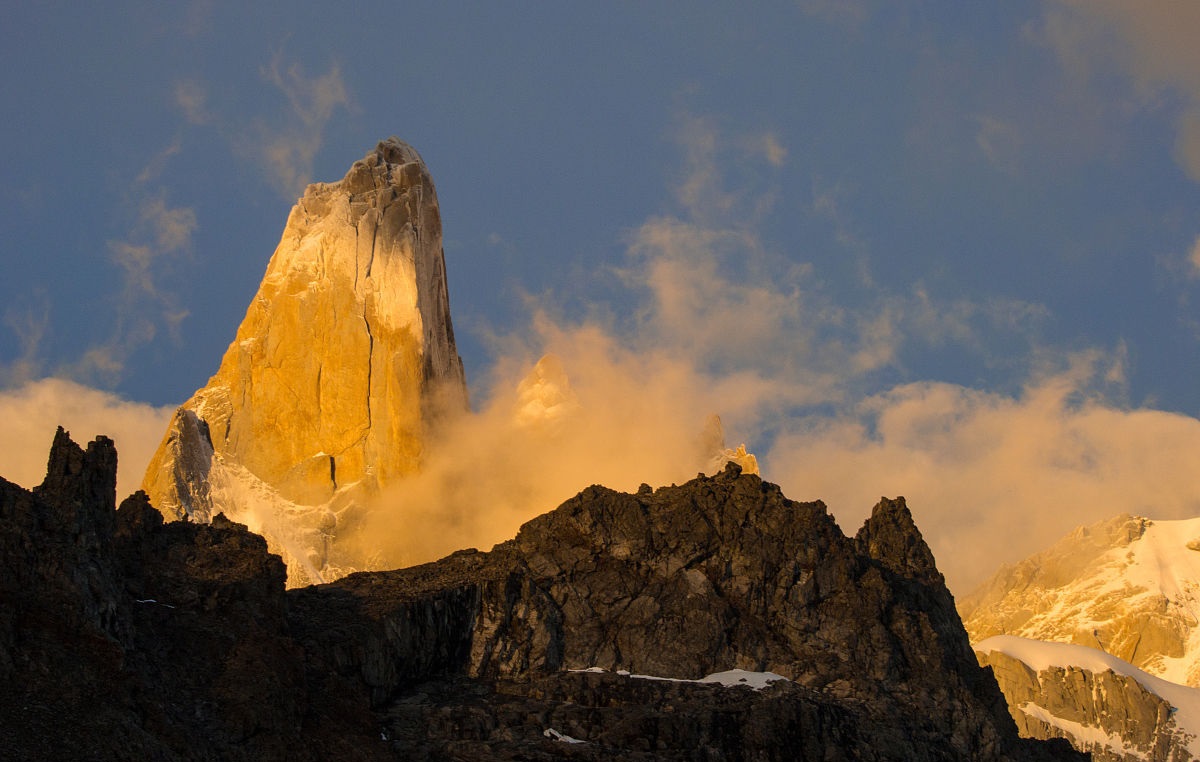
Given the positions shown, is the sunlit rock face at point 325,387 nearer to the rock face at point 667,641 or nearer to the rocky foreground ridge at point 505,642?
the rocky foreground ridge at point 505,642

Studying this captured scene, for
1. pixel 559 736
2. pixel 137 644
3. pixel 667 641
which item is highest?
pixel 667 641

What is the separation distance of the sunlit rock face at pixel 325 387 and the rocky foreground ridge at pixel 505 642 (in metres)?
59.6

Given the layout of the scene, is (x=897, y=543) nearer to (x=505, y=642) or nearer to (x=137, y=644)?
(x=505, y=642)

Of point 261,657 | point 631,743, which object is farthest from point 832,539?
point 261,657

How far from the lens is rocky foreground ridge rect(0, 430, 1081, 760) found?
87.8 m

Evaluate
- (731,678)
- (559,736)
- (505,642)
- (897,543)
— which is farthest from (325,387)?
(559,736)

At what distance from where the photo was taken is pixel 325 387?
189875mm

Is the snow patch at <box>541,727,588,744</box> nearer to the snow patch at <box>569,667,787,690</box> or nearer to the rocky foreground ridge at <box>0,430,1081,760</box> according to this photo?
the rocky foreground ridge at <box>0,430,1081,760</box>

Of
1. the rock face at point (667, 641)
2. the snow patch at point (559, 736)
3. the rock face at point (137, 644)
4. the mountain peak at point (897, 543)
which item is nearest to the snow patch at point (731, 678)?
the rock face at point (667, 641)

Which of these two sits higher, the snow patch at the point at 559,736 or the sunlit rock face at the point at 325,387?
the sunlit rock face at the point at 325,387

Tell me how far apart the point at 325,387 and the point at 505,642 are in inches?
3111

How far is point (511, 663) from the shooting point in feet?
376

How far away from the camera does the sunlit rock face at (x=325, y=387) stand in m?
184

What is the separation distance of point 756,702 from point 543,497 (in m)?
93.0
